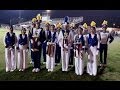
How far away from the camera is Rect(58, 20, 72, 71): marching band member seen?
6.19m

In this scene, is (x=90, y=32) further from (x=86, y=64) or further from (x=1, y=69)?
(x=1, y=69)

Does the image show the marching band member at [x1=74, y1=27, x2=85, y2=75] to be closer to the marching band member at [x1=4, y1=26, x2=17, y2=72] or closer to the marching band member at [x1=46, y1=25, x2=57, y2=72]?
the marching band member at [x1=46, y1=25, x2=57, y2=72]

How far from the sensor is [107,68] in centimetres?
620

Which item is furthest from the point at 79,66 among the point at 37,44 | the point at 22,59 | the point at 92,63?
the point at 22,59

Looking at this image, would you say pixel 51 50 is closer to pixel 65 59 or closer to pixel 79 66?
pixel 65 59

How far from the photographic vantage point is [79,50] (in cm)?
618

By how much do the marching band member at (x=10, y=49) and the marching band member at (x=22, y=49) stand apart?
0.08 meters

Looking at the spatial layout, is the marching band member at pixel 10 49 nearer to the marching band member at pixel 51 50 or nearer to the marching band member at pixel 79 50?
the marching band member at pixel 51 50

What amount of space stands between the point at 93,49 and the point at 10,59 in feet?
3.93

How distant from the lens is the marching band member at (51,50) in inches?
244

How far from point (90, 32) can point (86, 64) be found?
47 centimetres

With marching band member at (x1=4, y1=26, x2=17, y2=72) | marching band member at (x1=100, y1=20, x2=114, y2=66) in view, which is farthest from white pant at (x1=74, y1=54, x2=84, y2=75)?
marching band member at (x1=4, y1=26, x2=17, y2=72)
